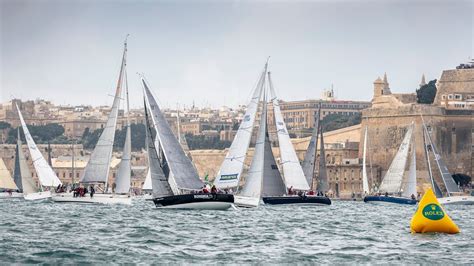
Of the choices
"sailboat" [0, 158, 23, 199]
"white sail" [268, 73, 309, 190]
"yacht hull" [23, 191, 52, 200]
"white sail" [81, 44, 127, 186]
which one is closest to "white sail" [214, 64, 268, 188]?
"white sail" [268, 73, 309, 190]

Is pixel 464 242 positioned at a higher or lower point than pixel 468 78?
lower

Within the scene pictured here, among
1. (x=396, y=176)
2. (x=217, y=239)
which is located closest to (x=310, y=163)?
(x=396, y=176)

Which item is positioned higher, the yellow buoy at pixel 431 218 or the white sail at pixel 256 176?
the white sail at pixel 256 176

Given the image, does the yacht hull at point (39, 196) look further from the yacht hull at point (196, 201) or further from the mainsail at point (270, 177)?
the yacht hull at point (196, 201)

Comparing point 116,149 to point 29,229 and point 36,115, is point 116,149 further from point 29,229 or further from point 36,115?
point 29,229

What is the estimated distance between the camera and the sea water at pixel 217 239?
27328mm

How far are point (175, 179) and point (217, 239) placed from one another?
37.4 ft

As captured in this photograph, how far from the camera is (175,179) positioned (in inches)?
1677

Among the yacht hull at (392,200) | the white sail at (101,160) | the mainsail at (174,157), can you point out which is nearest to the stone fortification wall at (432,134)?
the yacht hull at (392,200)

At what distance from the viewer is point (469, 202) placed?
65938 mm

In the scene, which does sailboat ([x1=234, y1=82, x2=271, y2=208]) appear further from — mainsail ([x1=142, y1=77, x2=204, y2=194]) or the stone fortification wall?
the stone fortification wall

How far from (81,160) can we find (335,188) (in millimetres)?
37963

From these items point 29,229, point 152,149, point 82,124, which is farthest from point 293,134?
point 29,229

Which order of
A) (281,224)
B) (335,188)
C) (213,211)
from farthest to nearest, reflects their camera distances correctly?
(335,188) → (213,211) → (281,224)
